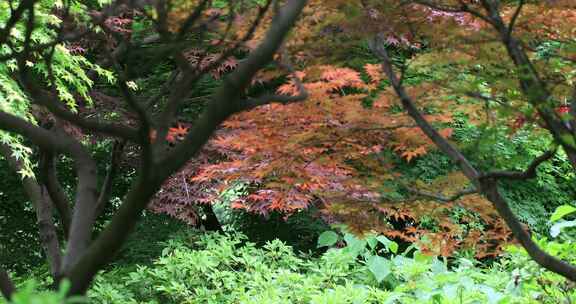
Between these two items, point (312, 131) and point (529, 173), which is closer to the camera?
point (529, 173)

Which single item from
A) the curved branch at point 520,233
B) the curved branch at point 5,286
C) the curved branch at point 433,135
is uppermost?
the curved branch at point 433,135

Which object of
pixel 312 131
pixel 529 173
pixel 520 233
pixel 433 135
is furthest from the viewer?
pixel 312 131

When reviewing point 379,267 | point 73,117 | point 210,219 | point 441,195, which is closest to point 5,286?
point 73,117

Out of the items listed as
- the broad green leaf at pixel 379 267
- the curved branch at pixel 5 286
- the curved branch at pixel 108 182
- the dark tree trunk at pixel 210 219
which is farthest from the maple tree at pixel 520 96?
the dark tree trunk at pixel 210 219

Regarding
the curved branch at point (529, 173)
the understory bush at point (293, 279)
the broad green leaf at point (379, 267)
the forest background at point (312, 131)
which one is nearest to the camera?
the forest background at point (312, 131)

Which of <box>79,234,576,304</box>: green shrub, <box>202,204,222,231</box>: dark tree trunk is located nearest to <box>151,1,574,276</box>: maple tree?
<box>79,234,576,304</box>: green shrub

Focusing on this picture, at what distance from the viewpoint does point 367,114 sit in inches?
128

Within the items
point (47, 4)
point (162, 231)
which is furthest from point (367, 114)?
point (162, 231)

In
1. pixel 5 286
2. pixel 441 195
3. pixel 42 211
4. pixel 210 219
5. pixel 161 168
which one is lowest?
pixel 210 219

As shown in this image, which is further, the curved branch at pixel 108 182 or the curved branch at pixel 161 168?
the curved branch at pixel 108 182

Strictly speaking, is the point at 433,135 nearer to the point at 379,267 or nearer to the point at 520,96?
the point at 520,96

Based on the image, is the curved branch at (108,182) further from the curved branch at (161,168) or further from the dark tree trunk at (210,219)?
the dark tree trunk at (210,219)

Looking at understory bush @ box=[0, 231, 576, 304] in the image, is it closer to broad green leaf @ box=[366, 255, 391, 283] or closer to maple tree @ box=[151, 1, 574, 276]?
broad green leaf @ box=[366, 255, 391, 283]

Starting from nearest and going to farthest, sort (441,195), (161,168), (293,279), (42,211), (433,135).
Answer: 1. (161,168)
2. (433,135)
3. (441,195)
4. (42,211)
5. (293,279)
